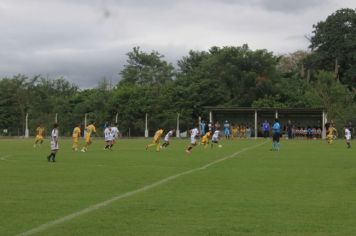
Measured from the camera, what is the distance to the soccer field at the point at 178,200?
9539 millimetres

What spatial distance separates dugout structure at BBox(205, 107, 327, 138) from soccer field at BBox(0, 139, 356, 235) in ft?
119

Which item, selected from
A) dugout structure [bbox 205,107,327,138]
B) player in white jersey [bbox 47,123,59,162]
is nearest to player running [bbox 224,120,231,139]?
dugout structure [bbox 205,107,327,138]

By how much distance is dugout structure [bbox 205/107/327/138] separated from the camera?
57.7 meters

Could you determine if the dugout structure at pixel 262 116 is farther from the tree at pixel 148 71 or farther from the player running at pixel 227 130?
the tree at pixel 148 71

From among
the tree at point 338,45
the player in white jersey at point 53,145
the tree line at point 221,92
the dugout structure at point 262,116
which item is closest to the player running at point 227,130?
the dugout structure at point 262,116

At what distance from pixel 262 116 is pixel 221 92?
497 inches

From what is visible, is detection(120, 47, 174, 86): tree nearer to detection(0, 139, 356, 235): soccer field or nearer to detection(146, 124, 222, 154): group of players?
detection(146, 124, 222, 154): group of players

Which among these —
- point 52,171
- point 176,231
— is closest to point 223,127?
point 52,171

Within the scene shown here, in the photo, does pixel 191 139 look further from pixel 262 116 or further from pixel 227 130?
pixel 262 116

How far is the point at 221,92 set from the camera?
236ft

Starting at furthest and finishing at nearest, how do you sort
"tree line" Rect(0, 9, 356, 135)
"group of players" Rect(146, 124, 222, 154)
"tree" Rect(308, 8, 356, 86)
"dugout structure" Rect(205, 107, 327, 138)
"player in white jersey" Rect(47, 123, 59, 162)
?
"tree" Rect(308, 8, 356, 86) < "tree line" Rect(0, 9, 356, 135) < "dugout structure" Rect(205, 107, 327, 138) < "group of players" Rect(146, 124, 222, 154) < "player in white jersey" Rect(47, 123, 59, 162)

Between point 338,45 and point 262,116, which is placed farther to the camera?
point 338,45

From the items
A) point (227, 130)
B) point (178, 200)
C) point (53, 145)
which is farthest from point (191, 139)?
point (227, 130)

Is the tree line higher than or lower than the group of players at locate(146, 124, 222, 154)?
higher
